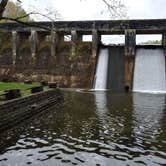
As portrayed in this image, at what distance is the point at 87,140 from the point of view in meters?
12.8

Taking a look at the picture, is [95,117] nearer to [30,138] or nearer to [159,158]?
[30,138]

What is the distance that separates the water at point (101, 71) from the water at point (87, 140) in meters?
21.6

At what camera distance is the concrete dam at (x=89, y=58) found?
136ft

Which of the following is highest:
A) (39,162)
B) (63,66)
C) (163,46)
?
(163,46)

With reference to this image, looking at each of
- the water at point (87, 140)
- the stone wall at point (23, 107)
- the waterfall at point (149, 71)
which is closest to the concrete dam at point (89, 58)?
the waterfall at point (149, 71)

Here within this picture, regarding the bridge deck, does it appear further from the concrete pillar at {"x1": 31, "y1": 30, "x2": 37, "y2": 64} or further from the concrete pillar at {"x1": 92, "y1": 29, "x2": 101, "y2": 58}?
the concrete pillar at {"x1": 31, "y1": 30, "x2": 37, "y2": 64}

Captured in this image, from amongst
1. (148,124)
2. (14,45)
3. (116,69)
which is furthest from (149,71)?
(148,124)

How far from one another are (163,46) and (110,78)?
870 cm

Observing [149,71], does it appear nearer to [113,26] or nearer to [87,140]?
[113,26]

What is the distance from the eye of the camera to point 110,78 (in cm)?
4162

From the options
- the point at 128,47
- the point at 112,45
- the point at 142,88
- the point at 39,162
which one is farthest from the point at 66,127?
the point at 112,45

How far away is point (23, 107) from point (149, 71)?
26.2 metres

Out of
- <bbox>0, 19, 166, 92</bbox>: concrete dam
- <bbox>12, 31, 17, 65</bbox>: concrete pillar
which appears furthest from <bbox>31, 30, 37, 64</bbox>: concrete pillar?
<bbox>12, 31, 17, 65</bbox>: concrete pillar

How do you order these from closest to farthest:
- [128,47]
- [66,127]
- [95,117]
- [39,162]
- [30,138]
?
[39,162]
[30,138]
[66,127]
[95,117]
[128,47]
